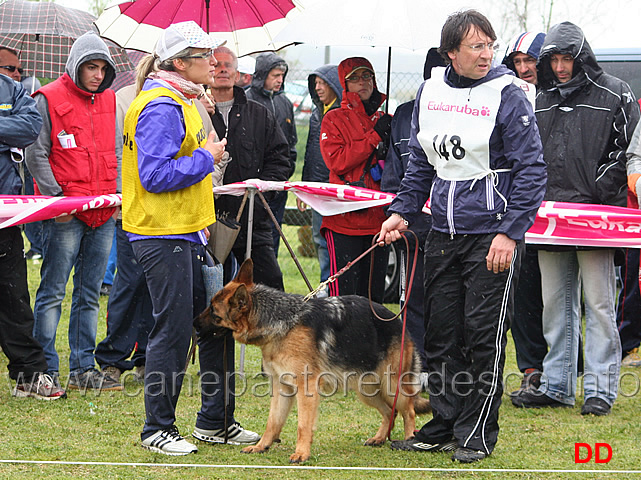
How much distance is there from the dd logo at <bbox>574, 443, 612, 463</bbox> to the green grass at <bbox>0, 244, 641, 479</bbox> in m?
0.05

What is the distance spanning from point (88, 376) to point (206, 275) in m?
1.90

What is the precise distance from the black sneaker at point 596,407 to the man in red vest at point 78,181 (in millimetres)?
3317

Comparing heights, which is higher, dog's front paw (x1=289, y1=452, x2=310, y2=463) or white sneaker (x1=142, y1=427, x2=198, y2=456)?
white sneaker (x1=142, y1=427, x2=198, y2=456)

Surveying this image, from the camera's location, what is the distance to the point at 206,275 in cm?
472

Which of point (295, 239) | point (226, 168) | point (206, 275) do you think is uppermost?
point (226, 168)

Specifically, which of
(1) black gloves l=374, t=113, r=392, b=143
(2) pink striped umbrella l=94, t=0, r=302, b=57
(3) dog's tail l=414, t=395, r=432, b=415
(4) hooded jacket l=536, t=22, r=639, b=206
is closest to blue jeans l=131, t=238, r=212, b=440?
(3) dog's tail l=414, t=395, r=432, b=415

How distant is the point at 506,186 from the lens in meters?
4.39

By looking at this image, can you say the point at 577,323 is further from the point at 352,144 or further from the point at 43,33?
the point at 43,33

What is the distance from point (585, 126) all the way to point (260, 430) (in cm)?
294

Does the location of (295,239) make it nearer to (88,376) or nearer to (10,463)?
(88,376)

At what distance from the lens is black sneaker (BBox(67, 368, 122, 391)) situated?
239 inches

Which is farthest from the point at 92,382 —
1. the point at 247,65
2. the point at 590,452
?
the point at 247,65

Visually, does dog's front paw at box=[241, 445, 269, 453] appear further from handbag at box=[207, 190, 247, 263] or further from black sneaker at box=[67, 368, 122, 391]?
black sneaker at box=[67, 368, 122, 391]

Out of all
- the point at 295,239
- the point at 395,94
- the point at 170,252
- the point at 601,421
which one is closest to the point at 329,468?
the point at 170,252
